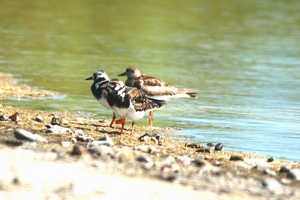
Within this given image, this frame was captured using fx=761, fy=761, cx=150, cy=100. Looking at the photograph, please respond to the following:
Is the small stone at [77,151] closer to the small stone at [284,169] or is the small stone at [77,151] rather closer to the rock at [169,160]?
the rock at [169,160]

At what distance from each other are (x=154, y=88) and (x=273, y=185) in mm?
6023

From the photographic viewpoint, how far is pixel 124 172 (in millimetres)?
7578

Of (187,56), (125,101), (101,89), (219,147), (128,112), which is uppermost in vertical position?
(187,56)

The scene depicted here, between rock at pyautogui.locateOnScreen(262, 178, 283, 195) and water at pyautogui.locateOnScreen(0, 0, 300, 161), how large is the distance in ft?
9.62

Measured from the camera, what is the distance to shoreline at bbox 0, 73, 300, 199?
6840 mm

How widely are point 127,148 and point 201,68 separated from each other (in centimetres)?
961

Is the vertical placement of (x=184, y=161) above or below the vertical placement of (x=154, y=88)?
below

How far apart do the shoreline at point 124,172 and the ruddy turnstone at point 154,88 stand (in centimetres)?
360

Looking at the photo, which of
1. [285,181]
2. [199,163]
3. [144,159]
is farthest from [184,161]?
[285,181]

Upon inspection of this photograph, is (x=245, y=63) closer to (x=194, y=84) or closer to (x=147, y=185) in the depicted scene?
(x=194, y=84)

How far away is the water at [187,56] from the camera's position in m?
12.9

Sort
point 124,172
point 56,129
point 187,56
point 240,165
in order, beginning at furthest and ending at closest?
point 187,56 < point 56,129 < point 240,165 < point 124,172

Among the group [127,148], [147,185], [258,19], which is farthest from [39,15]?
[147,185]

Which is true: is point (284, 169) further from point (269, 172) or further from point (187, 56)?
point (187, 56)
